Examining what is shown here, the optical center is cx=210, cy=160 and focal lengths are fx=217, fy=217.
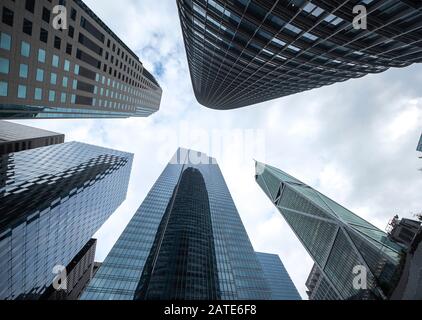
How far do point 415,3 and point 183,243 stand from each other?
77581 mm

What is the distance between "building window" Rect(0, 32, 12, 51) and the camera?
21.5 metres

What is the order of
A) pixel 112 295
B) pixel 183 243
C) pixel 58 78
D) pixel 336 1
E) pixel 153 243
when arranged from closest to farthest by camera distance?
pixel 336 1
pixel 58 78
pixel 112 295
pixel 183 243
pixel 153 243

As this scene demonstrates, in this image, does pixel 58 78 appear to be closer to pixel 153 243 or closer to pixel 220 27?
pixel 220 27

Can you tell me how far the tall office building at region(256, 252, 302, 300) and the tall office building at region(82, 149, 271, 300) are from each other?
63438mm

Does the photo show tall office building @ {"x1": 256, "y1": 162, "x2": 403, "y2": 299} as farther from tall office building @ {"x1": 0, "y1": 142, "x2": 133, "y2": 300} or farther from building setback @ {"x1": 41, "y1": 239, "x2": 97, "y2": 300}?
building setback @ {"x1": 41, "y1": 239, "x2": 97, "y2": 300}

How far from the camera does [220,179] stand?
19788cm

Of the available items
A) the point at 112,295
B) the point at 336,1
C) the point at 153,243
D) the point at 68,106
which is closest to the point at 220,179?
the point at 153,243

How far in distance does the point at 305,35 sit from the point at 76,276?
12391cm

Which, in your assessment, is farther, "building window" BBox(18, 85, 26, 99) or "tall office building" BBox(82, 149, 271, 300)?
"tall office building" BBox(82, 149, 271, 300)

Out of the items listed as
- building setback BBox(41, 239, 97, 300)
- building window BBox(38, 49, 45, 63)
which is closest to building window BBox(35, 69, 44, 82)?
building window BBox(38, 49, 45, 63)

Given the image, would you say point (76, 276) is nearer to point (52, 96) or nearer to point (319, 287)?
point (52, 96)

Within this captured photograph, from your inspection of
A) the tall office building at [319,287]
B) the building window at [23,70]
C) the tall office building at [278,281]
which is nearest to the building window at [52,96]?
the building window at [23,70]

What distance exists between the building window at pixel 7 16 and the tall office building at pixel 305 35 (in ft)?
68.9
